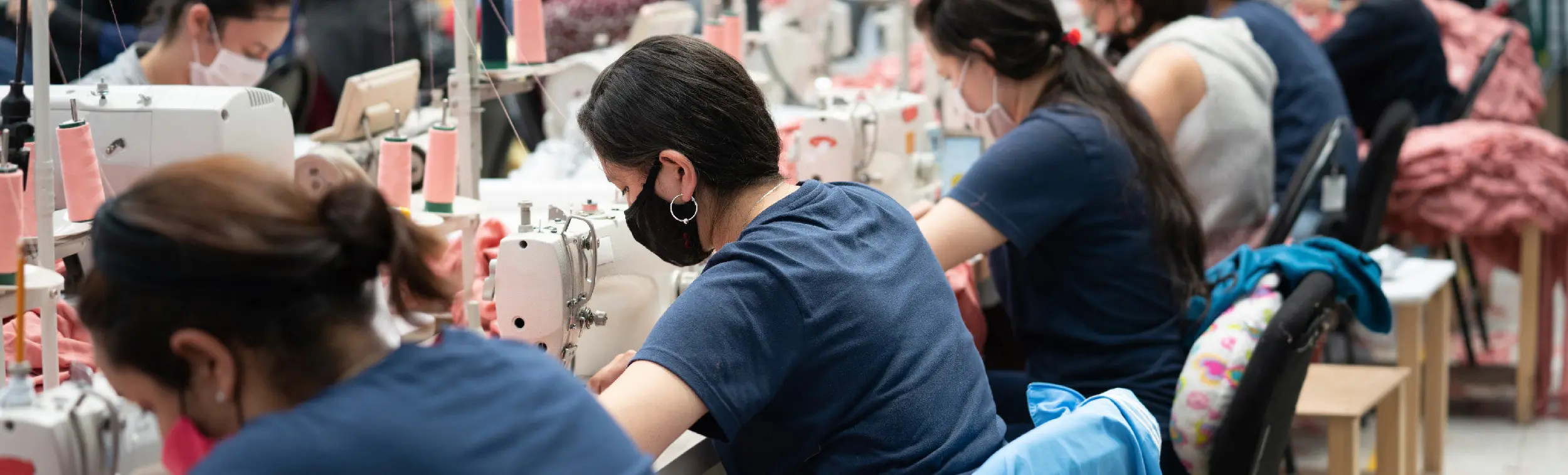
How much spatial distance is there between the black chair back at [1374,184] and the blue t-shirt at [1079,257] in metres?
1.22

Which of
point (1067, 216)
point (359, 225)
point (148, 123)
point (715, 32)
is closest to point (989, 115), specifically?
point (1067, 216)

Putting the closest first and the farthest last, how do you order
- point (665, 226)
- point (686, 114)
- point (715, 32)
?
point (686, 114), point (665, 226), point (715, 32)

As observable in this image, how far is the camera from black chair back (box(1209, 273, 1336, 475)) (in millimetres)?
1949

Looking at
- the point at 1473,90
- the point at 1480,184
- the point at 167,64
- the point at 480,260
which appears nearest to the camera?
the point at 480,260

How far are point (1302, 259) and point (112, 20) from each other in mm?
1884

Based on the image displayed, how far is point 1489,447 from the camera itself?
3818 mm

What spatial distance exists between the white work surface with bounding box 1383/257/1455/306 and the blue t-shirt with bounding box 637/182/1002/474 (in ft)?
5.91

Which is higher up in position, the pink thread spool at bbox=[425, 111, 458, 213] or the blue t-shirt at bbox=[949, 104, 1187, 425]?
the pink thread spool at bbox=[425, 111, 458, 213]

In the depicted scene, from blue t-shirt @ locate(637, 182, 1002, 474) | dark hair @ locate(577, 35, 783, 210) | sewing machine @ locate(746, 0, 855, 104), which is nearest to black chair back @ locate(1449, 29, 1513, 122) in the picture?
sewing machine @ locate(746, 0, 855, 104)

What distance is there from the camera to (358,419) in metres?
0.93

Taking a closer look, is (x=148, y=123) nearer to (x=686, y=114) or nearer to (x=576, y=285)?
(x=576, y=285)

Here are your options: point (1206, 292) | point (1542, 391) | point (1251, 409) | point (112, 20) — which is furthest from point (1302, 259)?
point (1542, 391)

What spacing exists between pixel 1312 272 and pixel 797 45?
1.74 metres

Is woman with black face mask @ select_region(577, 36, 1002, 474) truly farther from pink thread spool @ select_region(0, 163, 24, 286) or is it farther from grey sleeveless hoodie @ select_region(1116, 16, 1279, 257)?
grey sleeveless hoodie @ select_region(1116, 16, 1279, 257)
